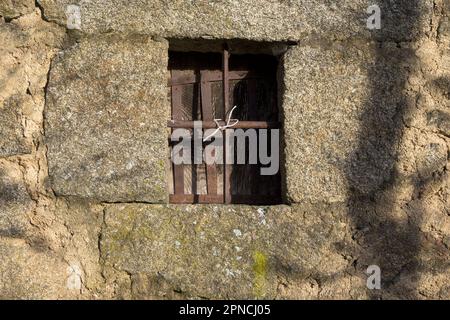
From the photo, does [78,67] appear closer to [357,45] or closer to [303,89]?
[303,89]

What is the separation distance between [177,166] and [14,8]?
913 millimetres

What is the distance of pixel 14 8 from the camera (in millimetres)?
2408

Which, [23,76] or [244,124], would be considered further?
[244,124]

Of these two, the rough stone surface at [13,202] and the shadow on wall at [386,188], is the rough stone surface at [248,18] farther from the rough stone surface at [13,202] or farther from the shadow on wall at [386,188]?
the rough stone surface at [13,202]

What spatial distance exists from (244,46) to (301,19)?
260 millimetres

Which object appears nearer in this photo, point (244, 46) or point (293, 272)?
point (293, 272)

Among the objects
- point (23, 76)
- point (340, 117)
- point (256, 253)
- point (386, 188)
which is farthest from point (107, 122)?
point (386, 188)

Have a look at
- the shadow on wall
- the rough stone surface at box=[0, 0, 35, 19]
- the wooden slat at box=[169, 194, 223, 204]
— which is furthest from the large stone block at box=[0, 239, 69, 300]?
the shadow on wall

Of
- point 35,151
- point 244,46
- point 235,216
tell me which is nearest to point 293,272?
point 235,216

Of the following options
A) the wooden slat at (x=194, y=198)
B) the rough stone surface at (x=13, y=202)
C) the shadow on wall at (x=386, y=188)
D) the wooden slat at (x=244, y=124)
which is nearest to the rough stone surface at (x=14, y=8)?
the rough stone surface at (x=13, y=202)

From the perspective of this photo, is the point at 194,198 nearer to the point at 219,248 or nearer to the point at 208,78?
the point at 219,248

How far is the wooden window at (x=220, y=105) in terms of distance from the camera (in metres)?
2.63

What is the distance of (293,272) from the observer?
2.39m

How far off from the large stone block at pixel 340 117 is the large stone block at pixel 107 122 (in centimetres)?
54
